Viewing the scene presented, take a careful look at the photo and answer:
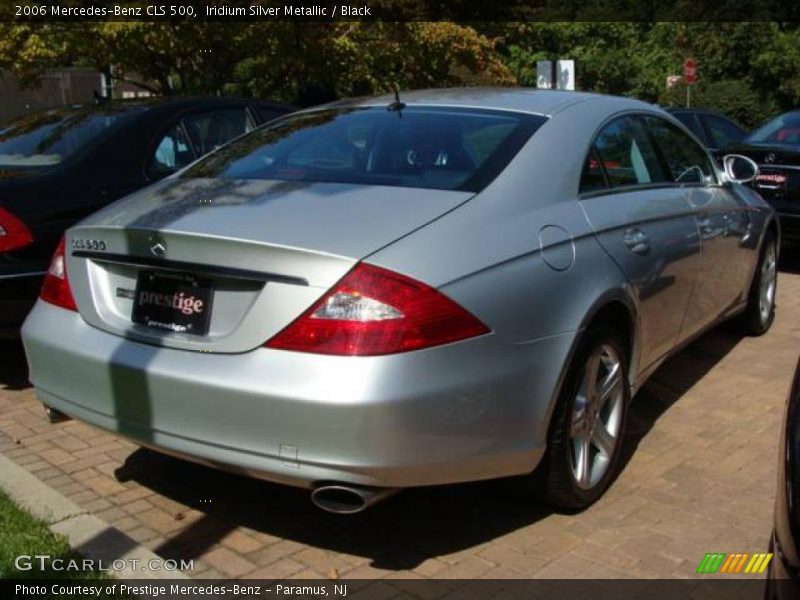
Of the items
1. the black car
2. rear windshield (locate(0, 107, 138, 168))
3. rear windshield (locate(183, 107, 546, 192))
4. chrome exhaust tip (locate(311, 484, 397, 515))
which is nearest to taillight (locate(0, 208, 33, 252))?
the black car

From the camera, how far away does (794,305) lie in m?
7.19

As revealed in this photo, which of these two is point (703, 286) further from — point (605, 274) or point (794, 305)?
point (794, 305)

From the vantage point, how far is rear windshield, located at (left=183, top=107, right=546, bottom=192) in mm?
3439

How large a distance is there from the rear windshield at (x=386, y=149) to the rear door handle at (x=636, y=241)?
0.61 meters

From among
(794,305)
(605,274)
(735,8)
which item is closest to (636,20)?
(735,8)

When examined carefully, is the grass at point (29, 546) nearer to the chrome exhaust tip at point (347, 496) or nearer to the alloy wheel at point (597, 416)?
the chrome exhaust tip at point (347, 496)

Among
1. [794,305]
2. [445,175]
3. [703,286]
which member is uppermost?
[445,175]

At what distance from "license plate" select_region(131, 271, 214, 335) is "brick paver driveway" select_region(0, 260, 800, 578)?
33.3 inches

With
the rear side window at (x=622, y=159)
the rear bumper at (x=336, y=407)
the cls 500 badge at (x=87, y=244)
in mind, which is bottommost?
the rear bumper at (x=336, y=407)

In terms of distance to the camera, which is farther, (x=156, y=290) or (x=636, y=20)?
(x=636, y=20)

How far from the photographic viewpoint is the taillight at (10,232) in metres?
4.61

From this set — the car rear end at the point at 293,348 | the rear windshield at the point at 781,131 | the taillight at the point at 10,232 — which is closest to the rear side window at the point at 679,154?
the car rear end at the point at 293,348

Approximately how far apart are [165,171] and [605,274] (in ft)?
9.94

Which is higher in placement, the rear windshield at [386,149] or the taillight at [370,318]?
the rear windshield at [386,149]
